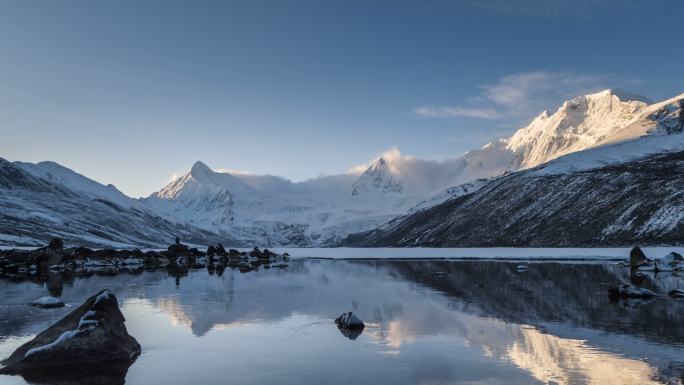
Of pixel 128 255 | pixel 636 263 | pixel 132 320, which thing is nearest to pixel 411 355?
pixel 132 320

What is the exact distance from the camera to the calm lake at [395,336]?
22.4 metres

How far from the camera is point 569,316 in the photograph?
37938 mm

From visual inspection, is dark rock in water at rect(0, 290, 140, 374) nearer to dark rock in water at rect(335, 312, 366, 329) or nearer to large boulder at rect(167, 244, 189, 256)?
dark rock in water at rect(335, 312, 366, 329)

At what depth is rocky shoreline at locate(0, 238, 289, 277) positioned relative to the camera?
100812mm

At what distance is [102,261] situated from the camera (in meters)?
123

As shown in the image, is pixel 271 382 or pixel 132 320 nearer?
pixel 271 382

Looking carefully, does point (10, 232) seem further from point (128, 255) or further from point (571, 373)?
point (571, 373)

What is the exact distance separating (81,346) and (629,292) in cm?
4336

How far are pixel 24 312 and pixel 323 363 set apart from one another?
27595 millimetres

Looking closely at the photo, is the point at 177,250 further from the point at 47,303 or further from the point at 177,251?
the point at 47,303

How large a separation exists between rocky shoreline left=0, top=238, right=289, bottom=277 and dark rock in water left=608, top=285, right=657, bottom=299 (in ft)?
224

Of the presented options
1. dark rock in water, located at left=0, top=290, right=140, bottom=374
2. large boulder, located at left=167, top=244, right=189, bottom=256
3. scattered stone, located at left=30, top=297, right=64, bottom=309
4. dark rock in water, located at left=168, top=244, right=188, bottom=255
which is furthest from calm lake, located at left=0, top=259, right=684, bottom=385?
dark rock in water, located at left=168, top=244, right=188, bottom=255

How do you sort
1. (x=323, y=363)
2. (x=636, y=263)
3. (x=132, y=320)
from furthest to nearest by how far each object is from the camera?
(x=636, y=263), (x=132, y=320), (x=323, y=363)

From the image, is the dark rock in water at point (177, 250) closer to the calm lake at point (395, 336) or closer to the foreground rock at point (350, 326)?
the calm lake at point (395, 336)
